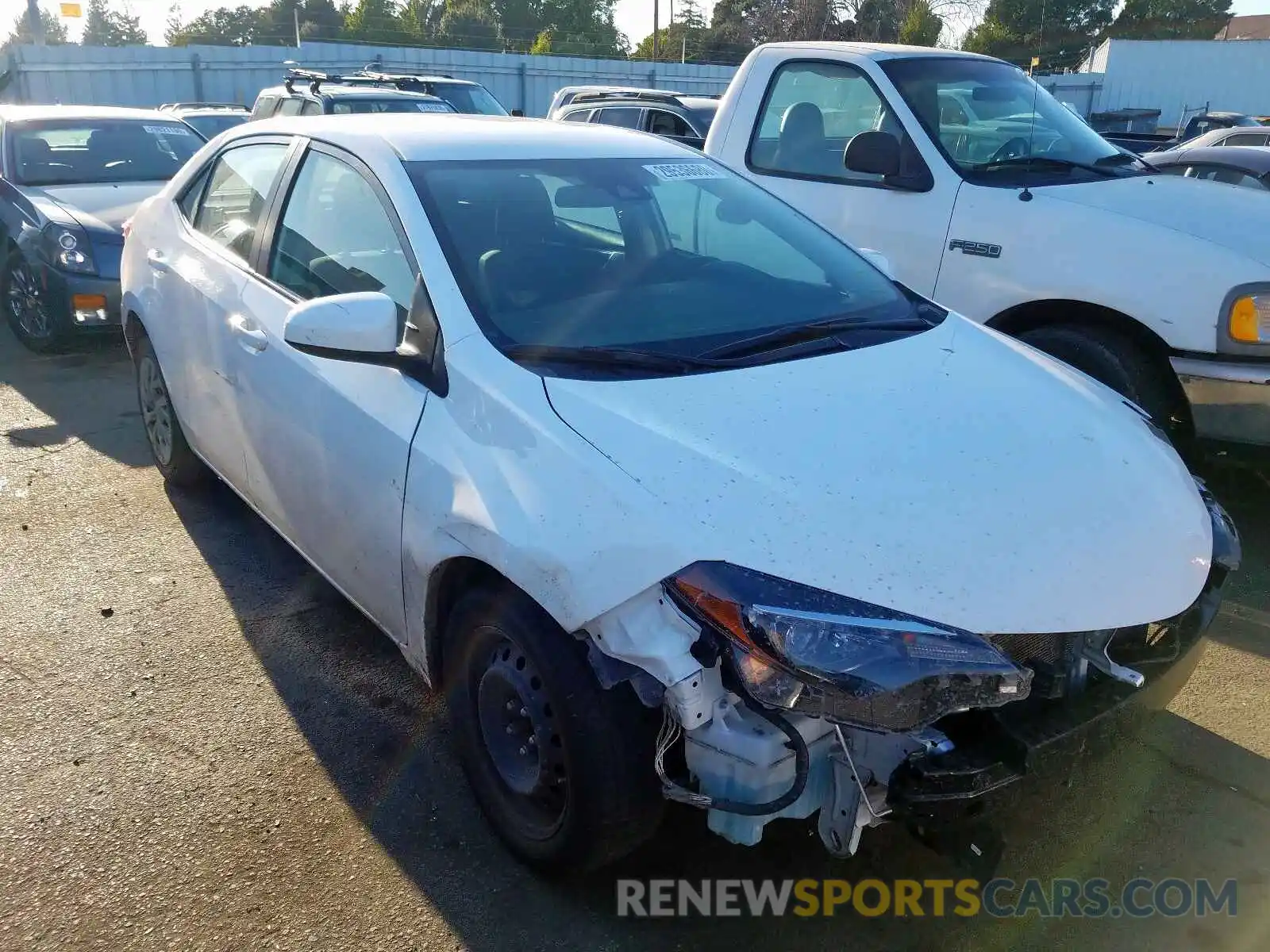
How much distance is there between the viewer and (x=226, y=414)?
3770 mm

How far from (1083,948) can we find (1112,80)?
34.9 m

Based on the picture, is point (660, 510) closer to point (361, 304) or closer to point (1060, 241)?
point (361, 304)

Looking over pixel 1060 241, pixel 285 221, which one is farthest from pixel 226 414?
pixel 1060 241

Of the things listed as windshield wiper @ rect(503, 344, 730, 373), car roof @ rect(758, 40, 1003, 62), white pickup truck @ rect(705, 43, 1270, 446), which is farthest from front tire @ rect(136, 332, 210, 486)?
car roof @ rect(758, 40, 1003, 62)

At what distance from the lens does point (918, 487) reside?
222cm

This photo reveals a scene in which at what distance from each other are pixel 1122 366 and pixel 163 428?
13.7 ft

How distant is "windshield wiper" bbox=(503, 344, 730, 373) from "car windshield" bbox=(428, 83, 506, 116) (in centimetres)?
1114

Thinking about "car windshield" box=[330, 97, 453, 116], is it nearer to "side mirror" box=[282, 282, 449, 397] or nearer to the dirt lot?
the dirt lot

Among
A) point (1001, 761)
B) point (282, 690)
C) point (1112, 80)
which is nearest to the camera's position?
point (1001, 761)

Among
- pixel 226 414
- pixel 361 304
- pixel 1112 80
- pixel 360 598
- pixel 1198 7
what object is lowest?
pixel 360 598

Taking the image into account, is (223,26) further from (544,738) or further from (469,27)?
(544,738)

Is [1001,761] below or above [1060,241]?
below

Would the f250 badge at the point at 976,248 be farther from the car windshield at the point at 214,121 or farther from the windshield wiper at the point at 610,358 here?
the car windshield at the point at 214,121

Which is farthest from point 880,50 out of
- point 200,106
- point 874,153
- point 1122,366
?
point 200,106
